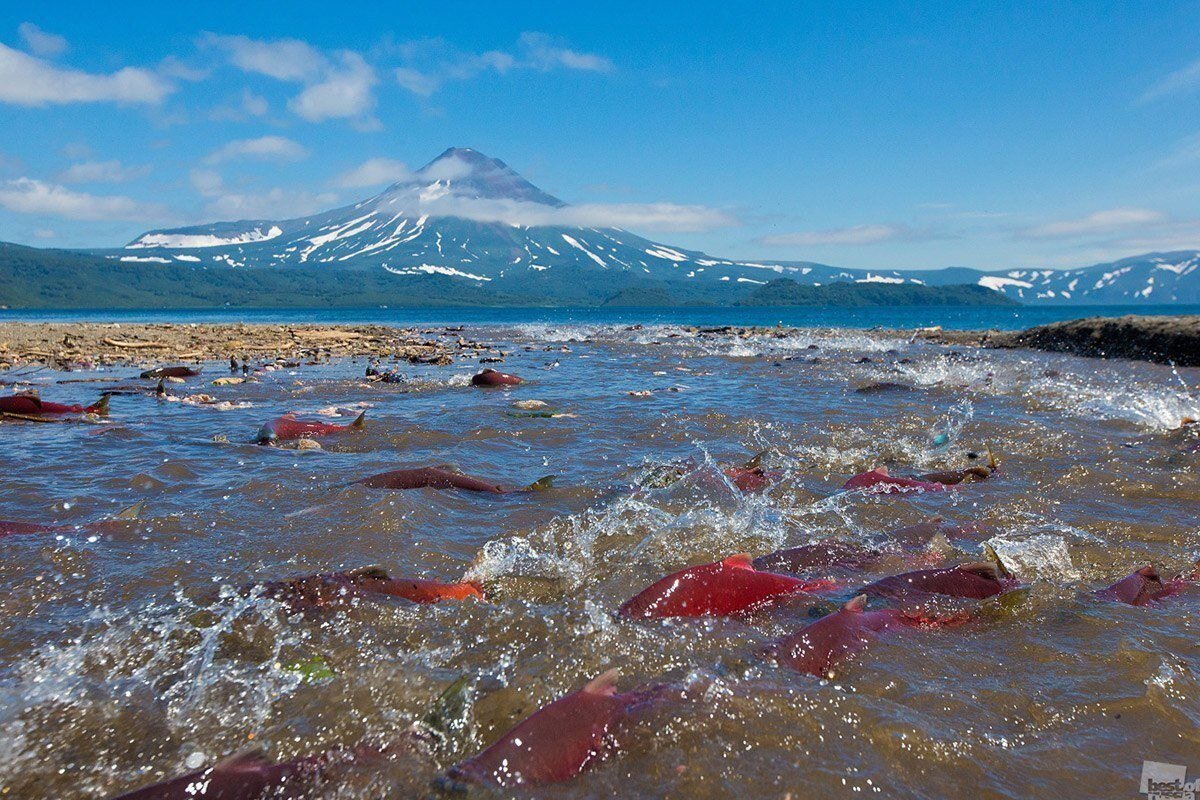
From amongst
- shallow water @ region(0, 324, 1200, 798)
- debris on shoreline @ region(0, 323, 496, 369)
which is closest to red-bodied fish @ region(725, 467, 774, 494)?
shallow water @ region(0, 324, 1200, 798)

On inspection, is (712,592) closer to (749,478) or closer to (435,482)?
(749,478)

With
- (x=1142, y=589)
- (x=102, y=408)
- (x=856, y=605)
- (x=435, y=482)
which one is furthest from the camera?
(x=102, y=408)

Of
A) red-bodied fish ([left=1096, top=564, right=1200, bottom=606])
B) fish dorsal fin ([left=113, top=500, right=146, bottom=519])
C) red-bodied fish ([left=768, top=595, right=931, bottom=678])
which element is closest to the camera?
red-bodied fish ([left=768, top=595, right=931, bottom=678])

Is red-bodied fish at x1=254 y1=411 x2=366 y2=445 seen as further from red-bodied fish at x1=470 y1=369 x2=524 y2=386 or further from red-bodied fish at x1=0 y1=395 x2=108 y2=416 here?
red-bodied fish at x1=470 y1=369 x2=524 y2=386

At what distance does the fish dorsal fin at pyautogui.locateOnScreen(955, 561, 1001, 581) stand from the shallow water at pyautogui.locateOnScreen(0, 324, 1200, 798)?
0.16 meters

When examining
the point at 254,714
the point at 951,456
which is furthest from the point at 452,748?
the point at 951,456

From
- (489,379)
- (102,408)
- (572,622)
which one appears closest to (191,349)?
(489,379)

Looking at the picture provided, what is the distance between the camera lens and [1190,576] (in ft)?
12.1

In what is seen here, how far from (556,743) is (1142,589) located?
3.14 meters

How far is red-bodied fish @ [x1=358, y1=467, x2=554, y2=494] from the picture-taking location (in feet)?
18.3

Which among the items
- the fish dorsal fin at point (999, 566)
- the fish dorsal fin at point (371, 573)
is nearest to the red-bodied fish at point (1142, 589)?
the fish dorsal fin at point (999, 566)

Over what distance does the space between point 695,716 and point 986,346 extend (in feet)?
96.4

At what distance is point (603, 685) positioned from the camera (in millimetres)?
2396

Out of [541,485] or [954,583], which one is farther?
[541,485]
